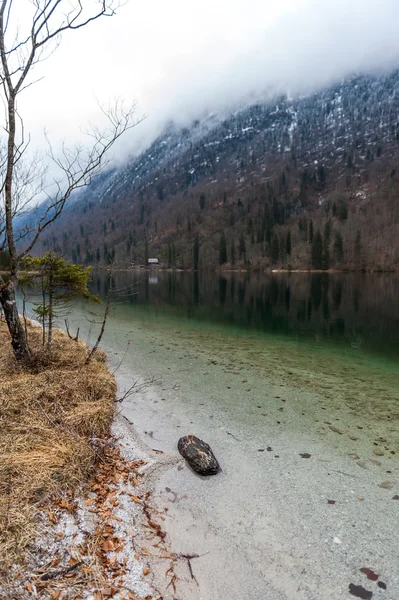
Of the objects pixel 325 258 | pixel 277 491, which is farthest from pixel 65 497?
pixel 325 258

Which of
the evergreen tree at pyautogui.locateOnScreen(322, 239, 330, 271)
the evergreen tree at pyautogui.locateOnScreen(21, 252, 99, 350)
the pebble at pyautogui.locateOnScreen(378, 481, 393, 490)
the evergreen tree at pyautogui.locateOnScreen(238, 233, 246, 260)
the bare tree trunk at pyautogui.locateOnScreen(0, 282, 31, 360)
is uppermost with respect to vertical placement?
the evergreen tree at pyautogui.locateOnScreen(238, 233, 246, 260)

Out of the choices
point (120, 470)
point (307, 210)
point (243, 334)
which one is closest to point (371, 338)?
point (243, 334)

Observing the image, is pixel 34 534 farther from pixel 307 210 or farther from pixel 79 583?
pixel 307 210

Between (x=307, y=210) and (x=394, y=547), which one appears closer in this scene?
(x=394, y=547)

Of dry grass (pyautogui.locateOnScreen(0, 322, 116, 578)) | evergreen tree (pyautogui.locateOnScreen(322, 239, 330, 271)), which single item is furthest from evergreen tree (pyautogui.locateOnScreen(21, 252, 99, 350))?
evergreen tree (pyautogui.locateOnScreen(322, 239, 330, 271))

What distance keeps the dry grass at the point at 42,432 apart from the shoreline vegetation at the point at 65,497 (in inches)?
0.6

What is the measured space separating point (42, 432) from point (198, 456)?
118 inches

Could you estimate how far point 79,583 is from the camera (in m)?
3.17

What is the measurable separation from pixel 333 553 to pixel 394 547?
0.91 metres

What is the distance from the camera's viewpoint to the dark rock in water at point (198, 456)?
5898 mm

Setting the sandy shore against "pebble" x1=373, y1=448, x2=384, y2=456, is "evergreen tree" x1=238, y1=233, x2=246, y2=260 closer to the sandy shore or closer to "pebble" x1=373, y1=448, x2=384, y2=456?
the sandy shore

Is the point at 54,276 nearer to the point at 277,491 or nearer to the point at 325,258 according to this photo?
the point at 277,491

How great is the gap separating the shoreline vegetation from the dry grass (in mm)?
15

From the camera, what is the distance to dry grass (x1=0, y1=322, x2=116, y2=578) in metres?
3.83
